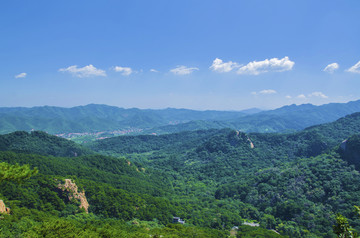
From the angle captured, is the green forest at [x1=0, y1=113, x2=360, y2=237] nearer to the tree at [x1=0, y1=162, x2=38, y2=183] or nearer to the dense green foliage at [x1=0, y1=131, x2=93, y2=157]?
the tree at [x1=0, y1=162, x2=38, y2=183]

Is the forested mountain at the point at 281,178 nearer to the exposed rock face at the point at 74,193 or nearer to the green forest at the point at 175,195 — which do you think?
the green forest at the point at 175,195

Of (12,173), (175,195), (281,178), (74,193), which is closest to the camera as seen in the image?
(12,173)

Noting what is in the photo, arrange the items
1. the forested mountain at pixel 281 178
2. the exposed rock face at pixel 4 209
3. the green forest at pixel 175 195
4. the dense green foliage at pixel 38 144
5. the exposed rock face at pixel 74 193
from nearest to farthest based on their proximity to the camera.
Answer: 1. the exposed rock face at pixel 4 209
2. the green forest at pixel 175 195
3. the exposed rock face at pixel 74 193
4. the forested mountain at pixel 281 178
5. the dense green foliage at pixel 38 144

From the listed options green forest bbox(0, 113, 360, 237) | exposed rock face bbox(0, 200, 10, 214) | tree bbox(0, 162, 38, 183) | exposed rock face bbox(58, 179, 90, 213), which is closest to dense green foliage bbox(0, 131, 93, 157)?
green forest bbox(0, 113, 360, 237)

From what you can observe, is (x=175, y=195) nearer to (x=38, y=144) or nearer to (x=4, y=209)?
(x=4, y=209)

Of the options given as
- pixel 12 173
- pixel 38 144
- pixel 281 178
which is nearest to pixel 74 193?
pixel 12 173

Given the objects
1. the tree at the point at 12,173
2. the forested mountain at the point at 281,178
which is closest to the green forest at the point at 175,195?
the tree at the point at 12,173
